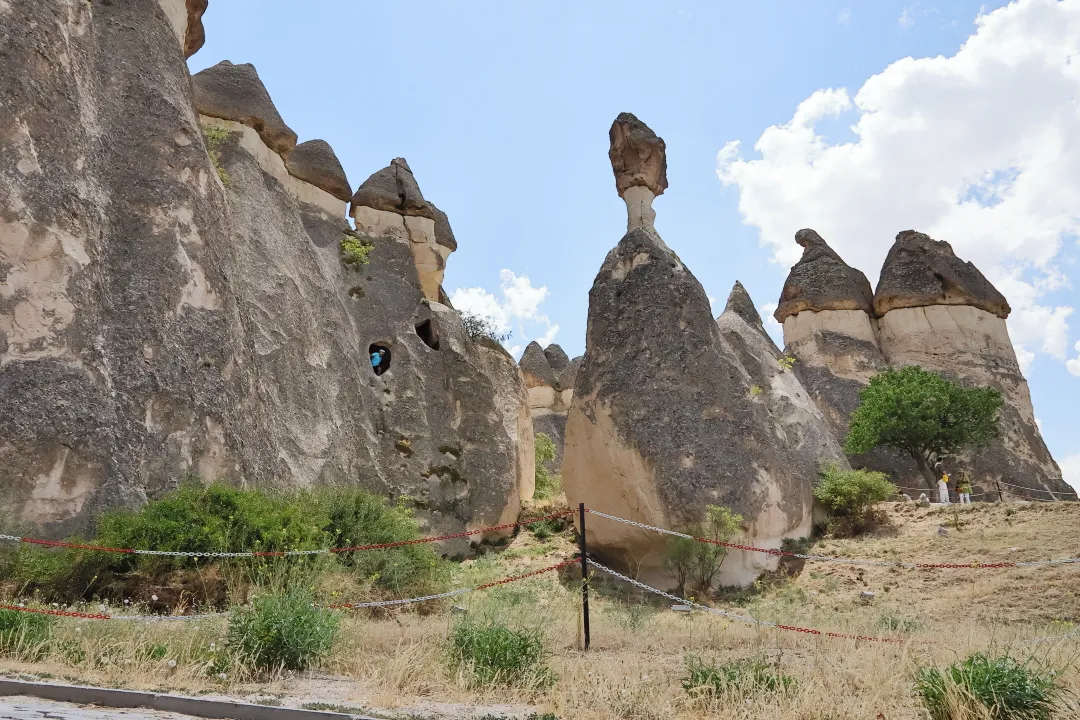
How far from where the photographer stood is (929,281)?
71.7 feet

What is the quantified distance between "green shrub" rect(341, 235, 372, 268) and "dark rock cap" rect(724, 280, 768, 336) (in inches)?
309

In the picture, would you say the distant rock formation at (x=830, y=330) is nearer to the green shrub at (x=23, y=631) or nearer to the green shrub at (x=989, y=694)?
the green shrub at (x=989, y=694)

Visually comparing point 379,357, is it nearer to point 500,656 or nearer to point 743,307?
point 743,307

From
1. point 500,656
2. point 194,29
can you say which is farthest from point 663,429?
point 194,29

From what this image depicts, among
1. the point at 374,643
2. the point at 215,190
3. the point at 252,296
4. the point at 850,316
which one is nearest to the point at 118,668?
the point at 374,643

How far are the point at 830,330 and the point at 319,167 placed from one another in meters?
14.0

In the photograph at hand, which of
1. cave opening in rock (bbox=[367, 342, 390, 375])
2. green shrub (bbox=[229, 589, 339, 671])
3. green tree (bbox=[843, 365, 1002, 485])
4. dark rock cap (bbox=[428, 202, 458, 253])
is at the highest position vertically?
dark rock cap (bbox=[428, 202, 458, 253])

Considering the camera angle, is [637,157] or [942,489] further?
[942,489]

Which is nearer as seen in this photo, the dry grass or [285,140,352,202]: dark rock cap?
the dry grass

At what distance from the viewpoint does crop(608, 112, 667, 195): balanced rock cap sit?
15.3m

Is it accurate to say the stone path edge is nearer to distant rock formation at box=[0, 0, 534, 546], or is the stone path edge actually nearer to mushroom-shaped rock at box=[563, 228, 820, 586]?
distant rock formation at box=[0, 0, 534, 546]

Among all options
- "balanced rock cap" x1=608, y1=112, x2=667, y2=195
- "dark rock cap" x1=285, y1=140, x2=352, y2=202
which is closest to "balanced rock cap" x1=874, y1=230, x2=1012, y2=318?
"balanced rock cap" x1=608, y1=112, x2=667, y2=195

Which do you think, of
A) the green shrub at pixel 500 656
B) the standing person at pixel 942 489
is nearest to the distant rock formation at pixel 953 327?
the standing person at pixel 942 489

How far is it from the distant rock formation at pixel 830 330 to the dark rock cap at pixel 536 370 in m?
9.03
